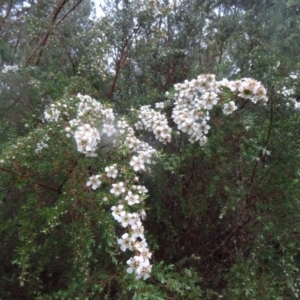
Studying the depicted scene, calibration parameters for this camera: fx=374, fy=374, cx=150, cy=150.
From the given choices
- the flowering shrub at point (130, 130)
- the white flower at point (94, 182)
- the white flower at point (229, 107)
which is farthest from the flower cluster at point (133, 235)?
the white flower at point (229, 107)

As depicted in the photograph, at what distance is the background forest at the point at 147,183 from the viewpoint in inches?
80.0

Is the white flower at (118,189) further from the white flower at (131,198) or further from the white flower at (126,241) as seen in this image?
the white flower at (126,241)

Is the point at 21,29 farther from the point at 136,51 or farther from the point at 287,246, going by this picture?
the point at 287,246

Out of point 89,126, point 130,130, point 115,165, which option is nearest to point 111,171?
point 115,165

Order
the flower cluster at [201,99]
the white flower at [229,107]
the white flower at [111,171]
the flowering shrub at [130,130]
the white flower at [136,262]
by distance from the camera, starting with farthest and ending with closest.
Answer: the white flower at [229,107] < the flower cluster at [201,99] < the white flower at [111,171] < the flowering shrub at [130,130] < the white flower at [136,262]

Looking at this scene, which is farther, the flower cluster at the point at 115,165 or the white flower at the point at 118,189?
the white flower at the point at 118,189

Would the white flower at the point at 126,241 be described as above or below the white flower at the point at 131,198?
below

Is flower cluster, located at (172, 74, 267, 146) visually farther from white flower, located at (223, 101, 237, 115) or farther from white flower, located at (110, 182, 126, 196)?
white flower, located at (110, 182, 126, 196)

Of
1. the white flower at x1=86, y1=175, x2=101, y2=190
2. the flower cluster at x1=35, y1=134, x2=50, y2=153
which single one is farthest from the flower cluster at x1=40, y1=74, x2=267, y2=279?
the flower cluster at x1=35, y1=134, x2=50, y2=153

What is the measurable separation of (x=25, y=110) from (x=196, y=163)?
59.0 inches

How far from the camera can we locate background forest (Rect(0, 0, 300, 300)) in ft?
6.66

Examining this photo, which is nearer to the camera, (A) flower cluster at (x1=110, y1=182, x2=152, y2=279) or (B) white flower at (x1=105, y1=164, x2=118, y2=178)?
(A) flower cluster at (x1=110, y1=182, x2=152, y2=279)

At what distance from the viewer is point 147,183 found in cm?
271

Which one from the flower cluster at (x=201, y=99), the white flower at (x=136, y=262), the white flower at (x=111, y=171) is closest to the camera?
the white flower at (x=136, y=262)
